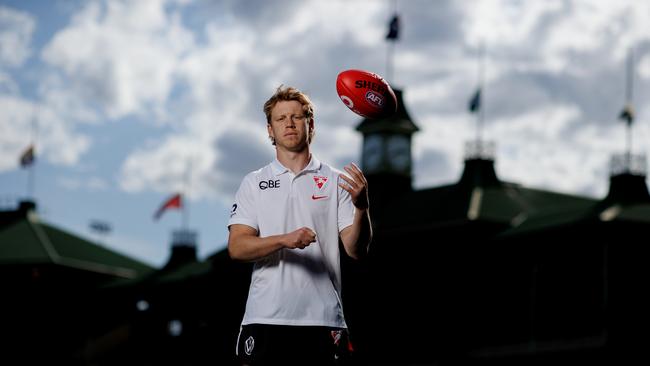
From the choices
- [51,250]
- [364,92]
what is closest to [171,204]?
[51,250]

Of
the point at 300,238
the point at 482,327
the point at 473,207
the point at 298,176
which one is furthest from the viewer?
the point at 473,207

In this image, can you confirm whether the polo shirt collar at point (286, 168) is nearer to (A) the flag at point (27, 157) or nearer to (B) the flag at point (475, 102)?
(B) the flag at point (475, 102)

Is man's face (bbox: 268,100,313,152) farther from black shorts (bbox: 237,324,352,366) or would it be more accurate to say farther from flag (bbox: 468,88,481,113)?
flag (bbox: 468,88,481,113)

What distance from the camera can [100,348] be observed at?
79625mm

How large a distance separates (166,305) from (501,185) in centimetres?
2829

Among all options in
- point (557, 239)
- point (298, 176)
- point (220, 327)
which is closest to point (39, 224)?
point (220, 327)

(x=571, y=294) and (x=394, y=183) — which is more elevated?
(x=394, y=183)

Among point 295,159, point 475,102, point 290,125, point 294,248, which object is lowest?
point 294,248

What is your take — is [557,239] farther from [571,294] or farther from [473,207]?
[473,207]

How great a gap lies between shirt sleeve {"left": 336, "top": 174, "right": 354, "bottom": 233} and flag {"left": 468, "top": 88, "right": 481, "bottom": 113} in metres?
56.8

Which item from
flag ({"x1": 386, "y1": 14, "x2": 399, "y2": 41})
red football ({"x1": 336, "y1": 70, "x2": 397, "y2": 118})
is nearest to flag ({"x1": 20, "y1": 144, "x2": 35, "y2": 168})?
flag ({"x1": 386, "y1": 14, "x2": 399, "y2": 41})

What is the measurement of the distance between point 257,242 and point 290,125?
2.48 feet

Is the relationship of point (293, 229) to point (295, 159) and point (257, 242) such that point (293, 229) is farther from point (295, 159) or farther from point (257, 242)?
point (295, 159)

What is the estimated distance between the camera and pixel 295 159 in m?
7.60
